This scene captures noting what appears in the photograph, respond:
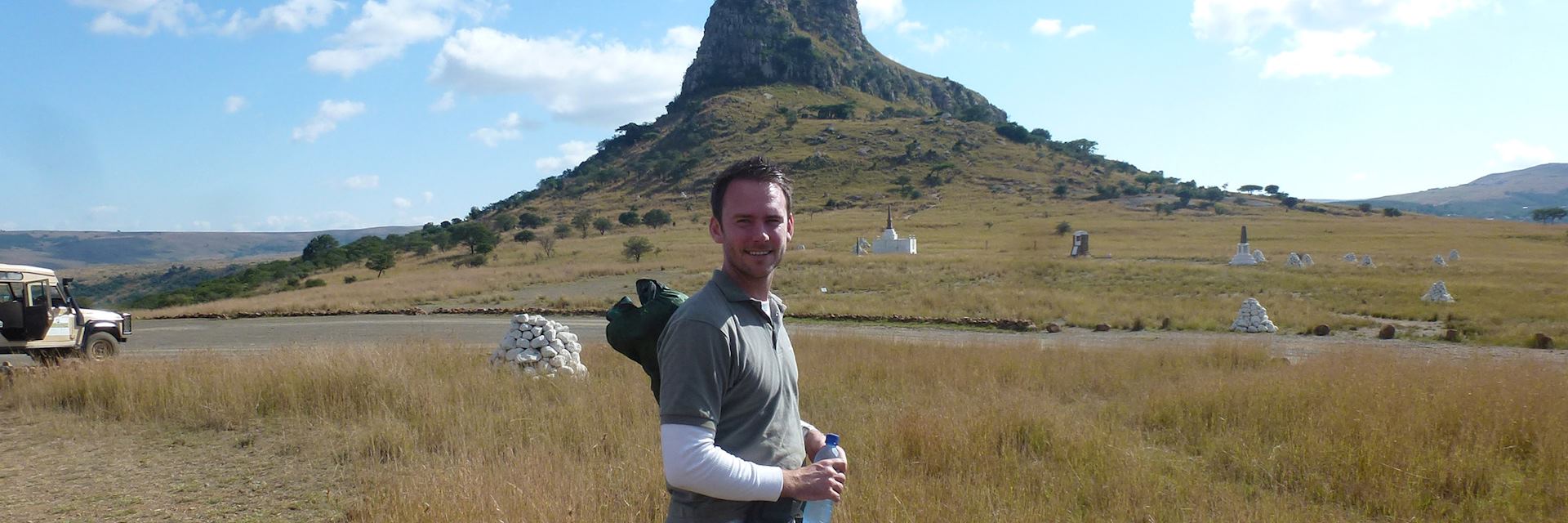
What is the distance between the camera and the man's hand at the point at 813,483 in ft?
7.03

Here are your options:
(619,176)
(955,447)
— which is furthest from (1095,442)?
(619,176)

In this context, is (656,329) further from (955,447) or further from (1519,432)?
(1519,432)

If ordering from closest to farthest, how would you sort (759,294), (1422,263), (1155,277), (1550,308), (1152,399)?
1. (759,294)
2. (1152,399)
3. (1550,308)
4. (1155,277)
5. (1422,263)

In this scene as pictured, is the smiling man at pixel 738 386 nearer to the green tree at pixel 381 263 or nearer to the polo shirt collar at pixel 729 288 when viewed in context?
the polo shirt collar at pixel 729 288

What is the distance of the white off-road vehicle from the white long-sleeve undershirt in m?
12.0

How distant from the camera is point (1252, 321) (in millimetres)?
16312

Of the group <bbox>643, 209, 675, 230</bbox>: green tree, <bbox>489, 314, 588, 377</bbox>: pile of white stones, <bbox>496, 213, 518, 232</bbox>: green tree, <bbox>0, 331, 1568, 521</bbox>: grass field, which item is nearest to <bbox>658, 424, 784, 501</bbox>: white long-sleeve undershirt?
<bbox>0, 331, 1568, 521</bbox>: grass field

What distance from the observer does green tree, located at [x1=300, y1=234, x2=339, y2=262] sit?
71.4m

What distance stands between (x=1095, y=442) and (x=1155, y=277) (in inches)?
924

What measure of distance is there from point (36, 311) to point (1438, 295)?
26375 millimetres

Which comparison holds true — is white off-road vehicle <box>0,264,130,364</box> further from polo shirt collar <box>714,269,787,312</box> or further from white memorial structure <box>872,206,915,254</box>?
white memorial structure <box>872,206,915,254</box>

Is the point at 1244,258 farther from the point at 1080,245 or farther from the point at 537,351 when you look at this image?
the point at 537,351

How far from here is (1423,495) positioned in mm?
5082

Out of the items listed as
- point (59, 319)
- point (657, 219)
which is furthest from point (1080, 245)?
point (657, 219)
